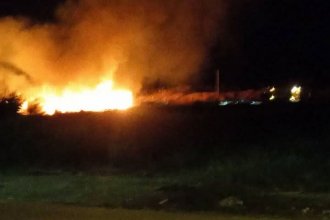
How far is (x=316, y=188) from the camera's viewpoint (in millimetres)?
19453

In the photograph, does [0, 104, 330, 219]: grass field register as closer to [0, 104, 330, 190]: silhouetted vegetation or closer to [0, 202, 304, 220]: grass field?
[0, 104, 330, 190]: silhouetted vegetation

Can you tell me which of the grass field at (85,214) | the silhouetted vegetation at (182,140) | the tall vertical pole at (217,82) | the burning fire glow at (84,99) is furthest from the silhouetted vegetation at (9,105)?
the grass field at (85,214)

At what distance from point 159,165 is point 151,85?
88.1ft

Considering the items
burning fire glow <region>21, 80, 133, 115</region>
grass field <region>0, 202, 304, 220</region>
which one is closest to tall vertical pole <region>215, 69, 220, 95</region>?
burning fire glow <region>21, 80, 133, 115</region>

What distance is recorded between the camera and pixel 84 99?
161 ft

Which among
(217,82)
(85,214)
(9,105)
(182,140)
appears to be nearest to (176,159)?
(182,140)

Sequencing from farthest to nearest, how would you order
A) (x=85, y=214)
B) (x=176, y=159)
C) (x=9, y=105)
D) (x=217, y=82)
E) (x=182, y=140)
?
(x=217, y=82), (x=9, y=105), (x=182, y=140), (x=176, y=159), (x=85, y=214)

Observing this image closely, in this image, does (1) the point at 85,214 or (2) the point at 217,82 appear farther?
(2) the point at 217,82

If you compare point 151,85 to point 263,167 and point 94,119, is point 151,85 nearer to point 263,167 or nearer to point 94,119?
point 94,119

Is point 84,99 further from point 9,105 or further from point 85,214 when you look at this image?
point 85,214

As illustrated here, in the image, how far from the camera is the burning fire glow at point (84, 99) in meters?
46.7

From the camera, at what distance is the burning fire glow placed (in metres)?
46.7

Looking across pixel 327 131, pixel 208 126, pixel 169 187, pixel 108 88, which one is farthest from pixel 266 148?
pixel 108 88

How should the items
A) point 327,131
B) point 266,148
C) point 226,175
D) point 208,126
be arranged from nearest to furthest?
point 226,175, point 266,148, point 327,131, point 208,126
